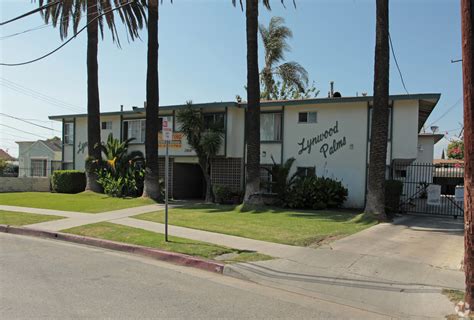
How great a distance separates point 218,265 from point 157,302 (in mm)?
2341

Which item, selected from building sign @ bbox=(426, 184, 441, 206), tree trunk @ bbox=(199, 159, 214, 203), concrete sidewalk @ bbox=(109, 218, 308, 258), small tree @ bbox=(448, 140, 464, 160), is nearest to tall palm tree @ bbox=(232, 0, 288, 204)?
tree trunk @ bbox=(199, 159, 214, 203)

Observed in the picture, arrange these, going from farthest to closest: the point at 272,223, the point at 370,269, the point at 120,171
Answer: the point at 120,171, the point at 272,223, the point at 370,269

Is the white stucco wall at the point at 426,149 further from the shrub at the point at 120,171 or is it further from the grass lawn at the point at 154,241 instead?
the grass lawn at the point at 154,241

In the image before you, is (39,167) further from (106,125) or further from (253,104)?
(253,104)

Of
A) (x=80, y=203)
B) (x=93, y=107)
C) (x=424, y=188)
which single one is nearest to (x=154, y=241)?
(x=80, y=203)

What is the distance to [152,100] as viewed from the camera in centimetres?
2059

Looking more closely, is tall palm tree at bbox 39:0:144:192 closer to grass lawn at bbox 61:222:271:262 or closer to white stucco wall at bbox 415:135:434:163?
grass lawn at bbox 61:222:271:262

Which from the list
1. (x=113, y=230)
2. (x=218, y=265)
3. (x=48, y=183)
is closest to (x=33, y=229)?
(x=113, y=230)

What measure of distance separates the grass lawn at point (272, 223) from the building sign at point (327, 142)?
4670mm

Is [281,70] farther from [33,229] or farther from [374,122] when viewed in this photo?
[33,229]

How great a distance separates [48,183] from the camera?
91.7 ft

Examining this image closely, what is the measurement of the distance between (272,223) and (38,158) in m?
29.5

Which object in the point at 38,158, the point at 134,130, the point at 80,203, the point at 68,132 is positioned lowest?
the point at 80,203

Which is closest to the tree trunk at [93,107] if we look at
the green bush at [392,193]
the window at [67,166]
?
the window at [67,166]
